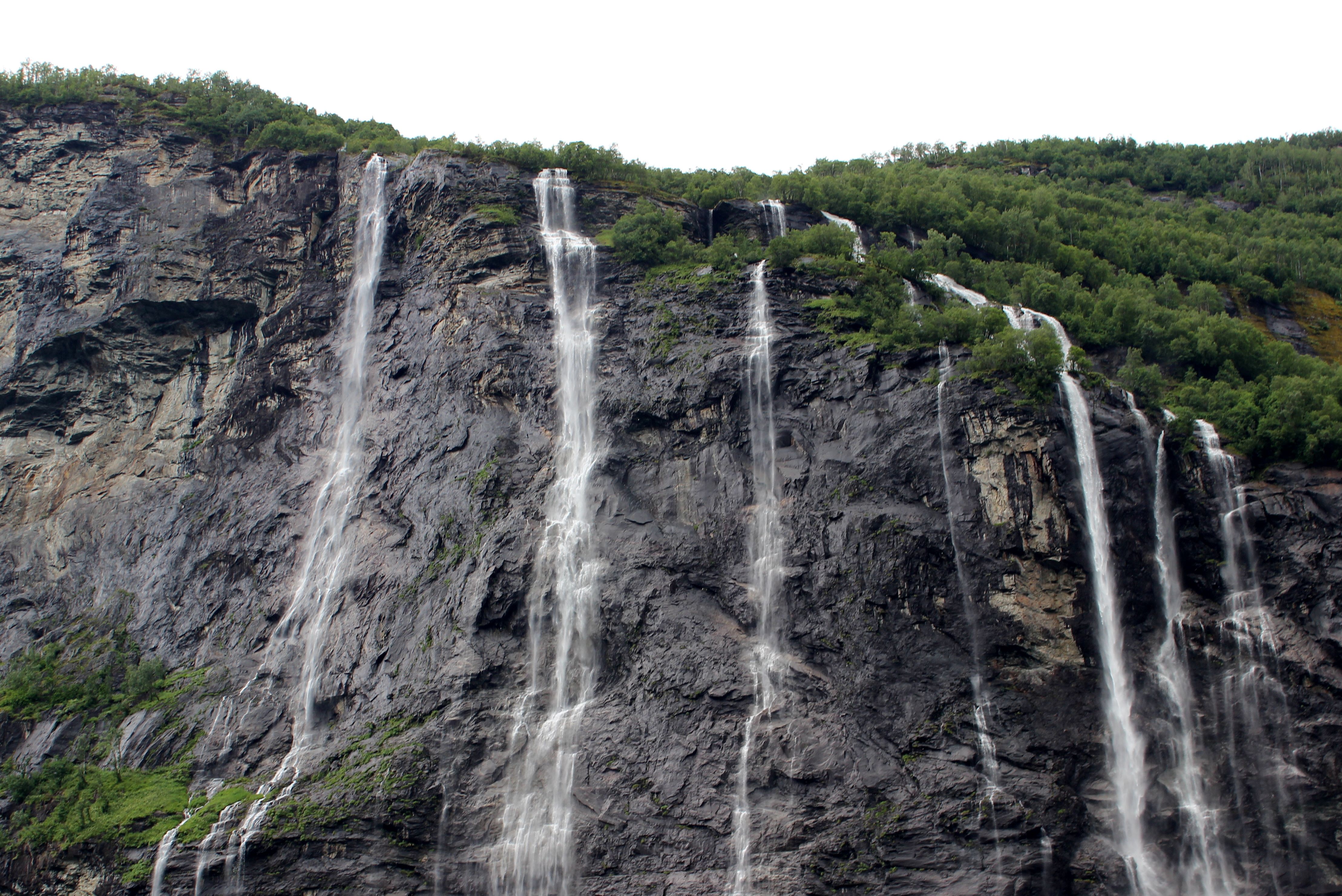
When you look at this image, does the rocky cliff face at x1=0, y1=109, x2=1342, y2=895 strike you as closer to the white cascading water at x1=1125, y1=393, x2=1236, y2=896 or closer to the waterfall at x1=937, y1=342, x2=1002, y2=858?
the waterfall at x1=937, y1=342, x2=1002, y2=858

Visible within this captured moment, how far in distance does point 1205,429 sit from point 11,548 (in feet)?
149

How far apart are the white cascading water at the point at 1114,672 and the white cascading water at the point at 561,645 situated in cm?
Answer: 1512

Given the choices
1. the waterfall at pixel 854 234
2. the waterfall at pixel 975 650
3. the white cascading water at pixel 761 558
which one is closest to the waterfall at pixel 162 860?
the white cascading water at pixel 761 558

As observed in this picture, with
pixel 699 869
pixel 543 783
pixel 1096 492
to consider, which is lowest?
pixel 699 869

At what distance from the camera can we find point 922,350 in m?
33.3

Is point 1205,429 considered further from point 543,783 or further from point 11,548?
point 11,548

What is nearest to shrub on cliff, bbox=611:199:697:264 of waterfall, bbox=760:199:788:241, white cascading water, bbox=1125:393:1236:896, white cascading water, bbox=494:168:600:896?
white cascading water, bbox=494:168:600:896

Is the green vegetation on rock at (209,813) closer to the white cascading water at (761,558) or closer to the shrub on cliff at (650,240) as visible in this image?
the white cascading water at (761,558)

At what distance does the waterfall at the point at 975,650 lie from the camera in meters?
25.9

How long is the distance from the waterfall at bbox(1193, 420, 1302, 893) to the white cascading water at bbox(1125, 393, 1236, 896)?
0.69 m

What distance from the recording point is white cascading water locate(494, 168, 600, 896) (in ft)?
89.1

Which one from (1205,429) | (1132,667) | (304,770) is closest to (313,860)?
(304,770)

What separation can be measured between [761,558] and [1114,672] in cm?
1087

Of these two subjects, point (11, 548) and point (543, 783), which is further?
point (11, 548)
